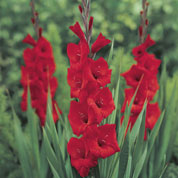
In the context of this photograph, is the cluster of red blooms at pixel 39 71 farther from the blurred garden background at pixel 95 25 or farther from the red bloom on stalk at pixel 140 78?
the blurred garden background at pixel 95 25

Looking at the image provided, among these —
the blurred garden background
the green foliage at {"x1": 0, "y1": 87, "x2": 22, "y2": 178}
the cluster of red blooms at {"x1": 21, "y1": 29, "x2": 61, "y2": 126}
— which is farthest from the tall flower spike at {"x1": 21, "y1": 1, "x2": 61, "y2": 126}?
the blurred garden background

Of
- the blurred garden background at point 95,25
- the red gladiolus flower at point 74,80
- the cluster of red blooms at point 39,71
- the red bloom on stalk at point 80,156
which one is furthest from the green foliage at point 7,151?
the blurred garden background at point 95,25

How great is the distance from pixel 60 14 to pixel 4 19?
61 cm

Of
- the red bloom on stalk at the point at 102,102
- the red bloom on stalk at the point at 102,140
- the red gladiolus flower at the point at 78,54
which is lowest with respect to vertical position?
the red bloom on stalk at the point at 102,140

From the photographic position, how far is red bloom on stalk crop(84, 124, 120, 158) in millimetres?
1000

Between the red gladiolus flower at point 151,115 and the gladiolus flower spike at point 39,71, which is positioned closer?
the red gladiolus flower at point 151,115

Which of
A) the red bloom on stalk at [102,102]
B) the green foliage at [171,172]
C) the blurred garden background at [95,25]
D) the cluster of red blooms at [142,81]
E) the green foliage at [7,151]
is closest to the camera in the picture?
the red bloom on stalk at [102,102]

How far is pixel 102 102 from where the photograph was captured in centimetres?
102

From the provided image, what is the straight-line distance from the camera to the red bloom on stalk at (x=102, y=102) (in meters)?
0.98

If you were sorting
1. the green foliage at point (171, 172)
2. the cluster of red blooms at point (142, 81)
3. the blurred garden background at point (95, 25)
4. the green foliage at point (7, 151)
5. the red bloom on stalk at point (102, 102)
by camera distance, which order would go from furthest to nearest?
the blurred garden background at point (95, 25), the green foliage at point (7, 151), the green foliage at point (171, 172), the cluster of red blooms at point (142, 81), the red bloom on stalk at point (102, 102)

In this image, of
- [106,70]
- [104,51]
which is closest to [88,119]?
[106,70]

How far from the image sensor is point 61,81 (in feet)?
8.07

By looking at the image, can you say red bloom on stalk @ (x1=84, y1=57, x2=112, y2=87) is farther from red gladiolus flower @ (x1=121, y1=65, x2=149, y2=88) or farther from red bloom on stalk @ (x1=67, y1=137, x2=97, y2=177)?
red gladiolus flower @ (x1=121, y1=65, x2=149, y2=88)

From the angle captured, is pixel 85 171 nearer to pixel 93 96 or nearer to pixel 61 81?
pixel 93 96
